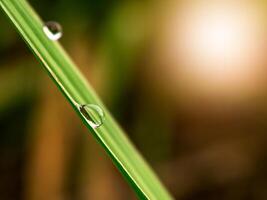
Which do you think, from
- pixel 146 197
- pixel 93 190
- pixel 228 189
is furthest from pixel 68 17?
pixel 146 197

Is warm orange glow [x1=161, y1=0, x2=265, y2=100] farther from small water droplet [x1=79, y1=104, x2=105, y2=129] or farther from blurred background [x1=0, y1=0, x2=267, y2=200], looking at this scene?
small water droplet [x1=79, y1=104, x2=105, y2=129]

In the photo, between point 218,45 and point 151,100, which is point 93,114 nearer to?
point 151,100

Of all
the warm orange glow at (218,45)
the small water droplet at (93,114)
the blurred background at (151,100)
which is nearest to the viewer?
the small water droplet at (93,114)

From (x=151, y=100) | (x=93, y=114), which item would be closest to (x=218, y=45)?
(x=151, y=100)

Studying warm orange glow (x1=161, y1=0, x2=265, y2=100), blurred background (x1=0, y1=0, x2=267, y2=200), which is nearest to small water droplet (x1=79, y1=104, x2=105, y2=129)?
blurred background (x1=0, y1=0, x2=267, y2=200)

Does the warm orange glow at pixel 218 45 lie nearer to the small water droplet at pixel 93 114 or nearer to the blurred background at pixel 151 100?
the blurred background at pixel 151 100

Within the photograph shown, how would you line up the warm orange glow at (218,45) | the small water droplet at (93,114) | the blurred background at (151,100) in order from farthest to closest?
the warm orange glow at (218,45), the blurred background at (151,100), the small water droplet at (93,114)

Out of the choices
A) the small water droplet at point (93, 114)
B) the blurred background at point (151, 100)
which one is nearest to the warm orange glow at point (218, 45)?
the blurred background at point (151, 100)

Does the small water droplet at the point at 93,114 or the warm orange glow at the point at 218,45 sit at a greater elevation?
the small water droplet at the point at 93,114
